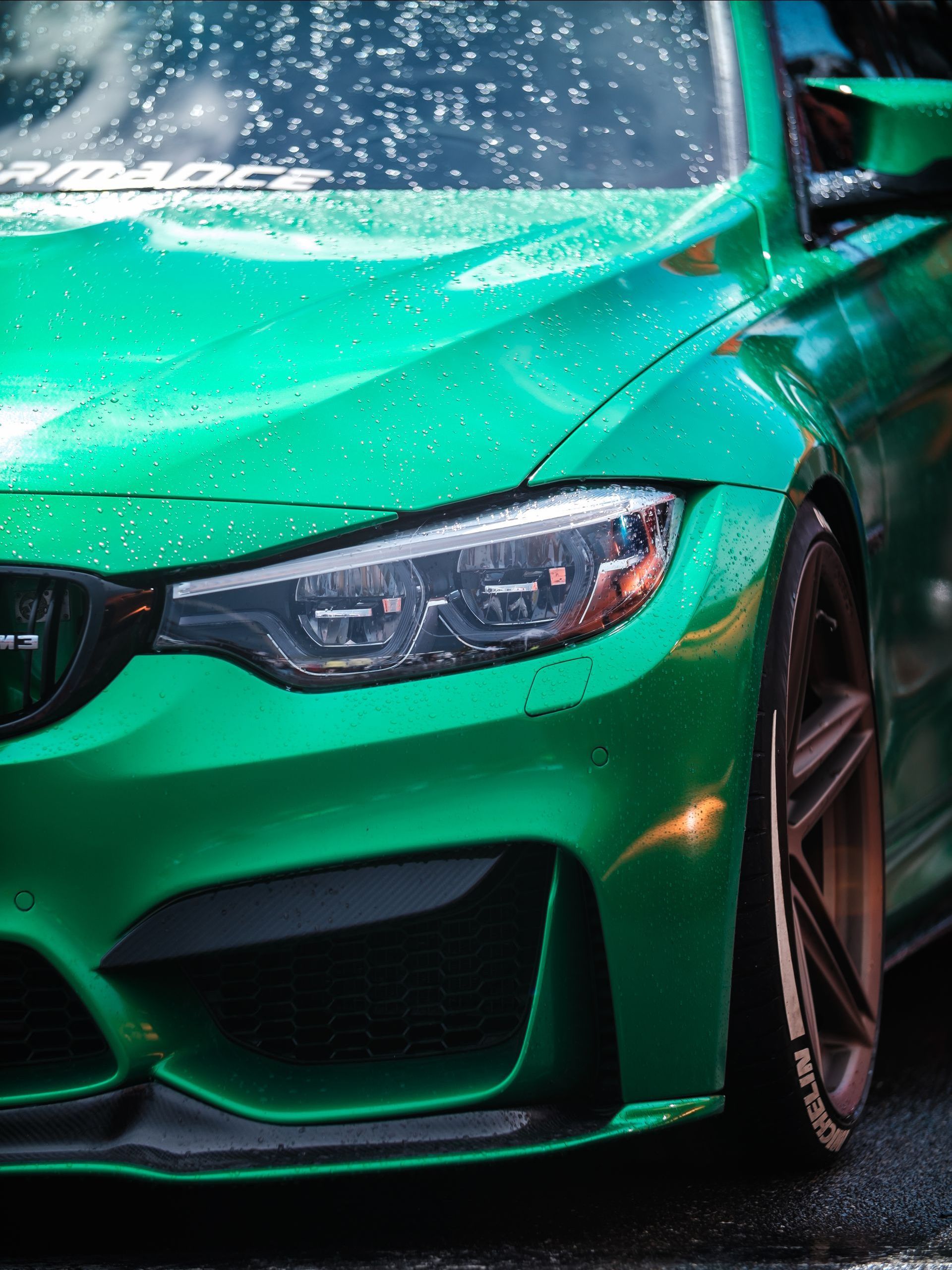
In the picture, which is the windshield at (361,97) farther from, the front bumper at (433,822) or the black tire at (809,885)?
the front bumper at (433,822)

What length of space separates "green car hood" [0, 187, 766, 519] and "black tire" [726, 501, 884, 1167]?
0.36 metres

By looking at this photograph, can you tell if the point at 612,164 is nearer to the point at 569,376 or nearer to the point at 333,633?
the point at 569,376

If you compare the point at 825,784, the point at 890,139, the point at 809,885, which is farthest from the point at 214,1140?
the point at 890,139

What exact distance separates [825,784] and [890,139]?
1.10 meters

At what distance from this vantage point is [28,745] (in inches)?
67.0

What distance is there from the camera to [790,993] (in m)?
1.95

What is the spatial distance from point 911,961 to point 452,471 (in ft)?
6.38

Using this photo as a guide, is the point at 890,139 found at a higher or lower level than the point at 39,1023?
higher

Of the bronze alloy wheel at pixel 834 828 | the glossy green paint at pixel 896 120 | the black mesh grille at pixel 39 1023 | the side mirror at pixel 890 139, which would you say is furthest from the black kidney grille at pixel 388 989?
the glossy green paint at pixel 896 120

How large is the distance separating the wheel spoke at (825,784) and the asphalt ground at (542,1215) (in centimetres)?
38

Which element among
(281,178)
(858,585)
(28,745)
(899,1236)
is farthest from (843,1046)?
(281,178)

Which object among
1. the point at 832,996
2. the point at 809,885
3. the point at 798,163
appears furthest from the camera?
the point at 798,163

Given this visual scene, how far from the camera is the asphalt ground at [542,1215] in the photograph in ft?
6.11

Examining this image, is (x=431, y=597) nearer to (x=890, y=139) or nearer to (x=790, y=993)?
(x=790, y=993)
